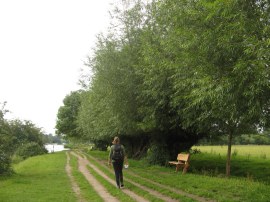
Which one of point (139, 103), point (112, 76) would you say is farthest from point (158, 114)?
point (112, 76)

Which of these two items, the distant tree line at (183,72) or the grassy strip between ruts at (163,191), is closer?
the distant tree line at (183,72)

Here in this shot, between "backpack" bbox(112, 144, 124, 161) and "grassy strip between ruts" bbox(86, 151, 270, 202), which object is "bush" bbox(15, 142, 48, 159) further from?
"grassy strip between ruts" bbox(86, 151, 270, 202)

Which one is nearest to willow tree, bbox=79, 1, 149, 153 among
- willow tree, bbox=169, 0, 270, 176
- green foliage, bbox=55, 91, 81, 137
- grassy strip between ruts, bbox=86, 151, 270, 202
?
Answer: grassy strip between ruts, bbox=86, 151, 270, 202

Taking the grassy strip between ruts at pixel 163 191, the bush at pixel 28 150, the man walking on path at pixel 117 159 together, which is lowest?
the bush at pixel 28 150

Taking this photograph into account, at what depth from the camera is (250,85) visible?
366 inches

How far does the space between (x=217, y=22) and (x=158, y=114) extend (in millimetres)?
9807

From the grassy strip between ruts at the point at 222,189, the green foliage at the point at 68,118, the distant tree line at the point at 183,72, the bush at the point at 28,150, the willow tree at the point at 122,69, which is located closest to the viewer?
the distant tree line at the point at 183,72

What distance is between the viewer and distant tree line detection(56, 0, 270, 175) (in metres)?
9.60

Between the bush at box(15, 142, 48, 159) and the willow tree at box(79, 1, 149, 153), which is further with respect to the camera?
the bush at box(15, 142, 48, 159)

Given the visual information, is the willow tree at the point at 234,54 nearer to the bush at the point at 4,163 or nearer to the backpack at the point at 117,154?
the backpack at the point at 117,154

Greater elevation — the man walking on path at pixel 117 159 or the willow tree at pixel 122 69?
the willow tree at pixel 122 69

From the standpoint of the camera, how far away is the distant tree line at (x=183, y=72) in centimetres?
960

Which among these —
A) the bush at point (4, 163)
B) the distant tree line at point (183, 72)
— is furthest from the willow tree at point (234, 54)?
the bush at point (4, 163)

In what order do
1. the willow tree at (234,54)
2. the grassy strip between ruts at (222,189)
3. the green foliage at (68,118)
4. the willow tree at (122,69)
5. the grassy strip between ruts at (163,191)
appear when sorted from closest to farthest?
the willow tree at (234,54) < the grassy strip between ruts at (222,189) < the grassy strip between ruts at (163,191) < the willow tree at (122,69) < the green foliage at (68,118)
